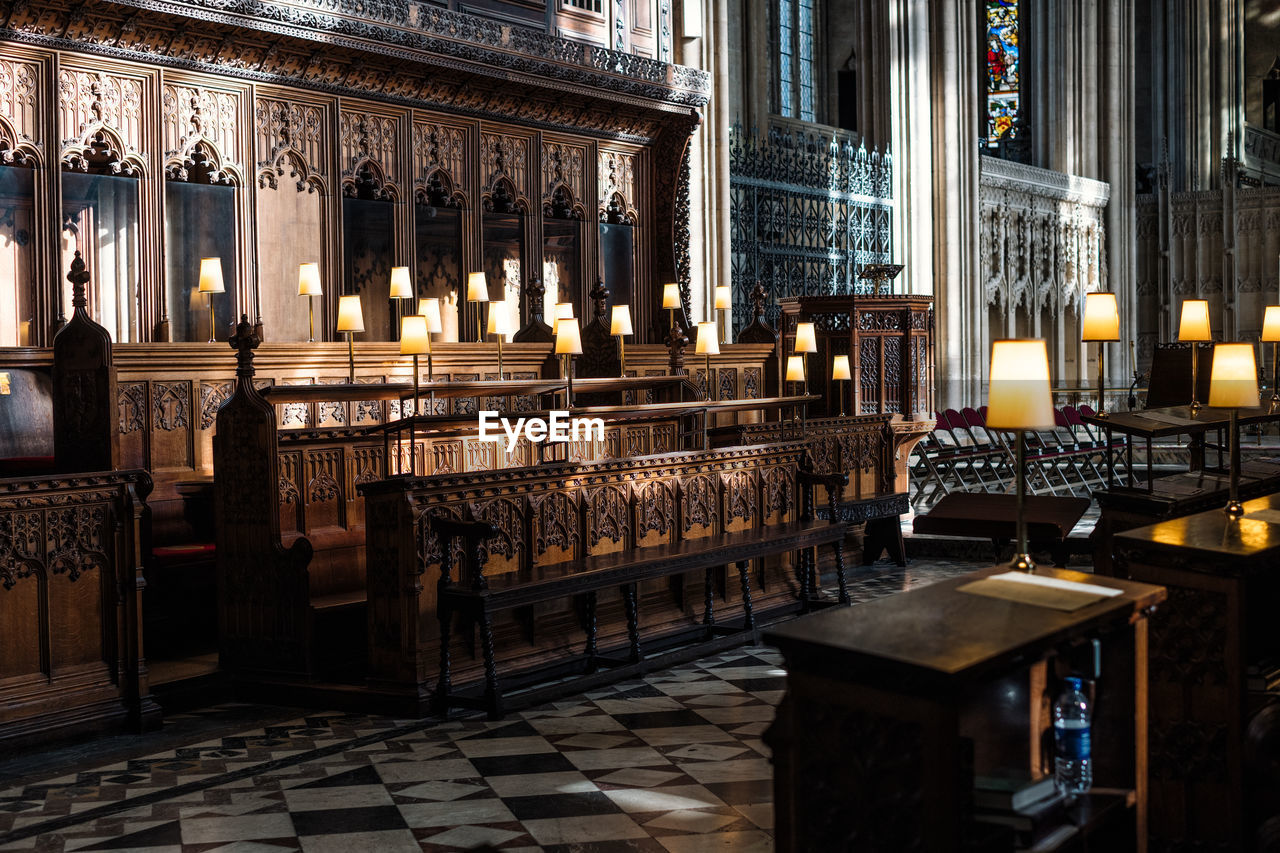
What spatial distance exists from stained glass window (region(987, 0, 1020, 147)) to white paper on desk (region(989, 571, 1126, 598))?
72.0ft

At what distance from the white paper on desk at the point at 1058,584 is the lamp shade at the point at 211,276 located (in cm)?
693

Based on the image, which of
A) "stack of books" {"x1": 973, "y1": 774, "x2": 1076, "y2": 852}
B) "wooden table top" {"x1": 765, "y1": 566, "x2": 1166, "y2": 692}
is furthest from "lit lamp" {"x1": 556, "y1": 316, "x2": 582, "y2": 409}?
"stack of books" {"x1": 973, "y1": 774, "x2": 1076, "y2": 852}

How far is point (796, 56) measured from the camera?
22.0 meters

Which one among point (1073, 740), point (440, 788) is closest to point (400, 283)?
point (440, 788)

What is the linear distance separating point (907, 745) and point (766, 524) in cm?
560

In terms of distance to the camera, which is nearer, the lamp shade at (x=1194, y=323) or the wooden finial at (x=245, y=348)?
the lamp shade at (x=1194, y=323)

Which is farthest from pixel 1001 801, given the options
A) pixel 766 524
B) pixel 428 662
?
pixel 766 524

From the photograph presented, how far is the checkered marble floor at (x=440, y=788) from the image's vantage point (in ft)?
13.9

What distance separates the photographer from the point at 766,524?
824cm

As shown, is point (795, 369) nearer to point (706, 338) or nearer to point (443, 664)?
point (706, 338)

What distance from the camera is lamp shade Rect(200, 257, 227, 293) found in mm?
9008

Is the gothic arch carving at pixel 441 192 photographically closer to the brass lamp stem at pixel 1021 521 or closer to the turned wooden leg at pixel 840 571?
the turned wooden leg at pixel 840 571

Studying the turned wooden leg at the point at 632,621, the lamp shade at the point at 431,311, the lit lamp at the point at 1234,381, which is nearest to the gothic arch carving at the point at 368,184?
the lamp shade at the point at 431,311

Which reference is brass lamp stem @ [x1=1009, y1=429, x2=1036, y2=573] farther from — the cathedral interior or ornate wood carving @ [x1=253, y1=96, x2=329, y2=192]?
ornate wood carving @ [x1=253, y1=96, x2=329, y2=192]
